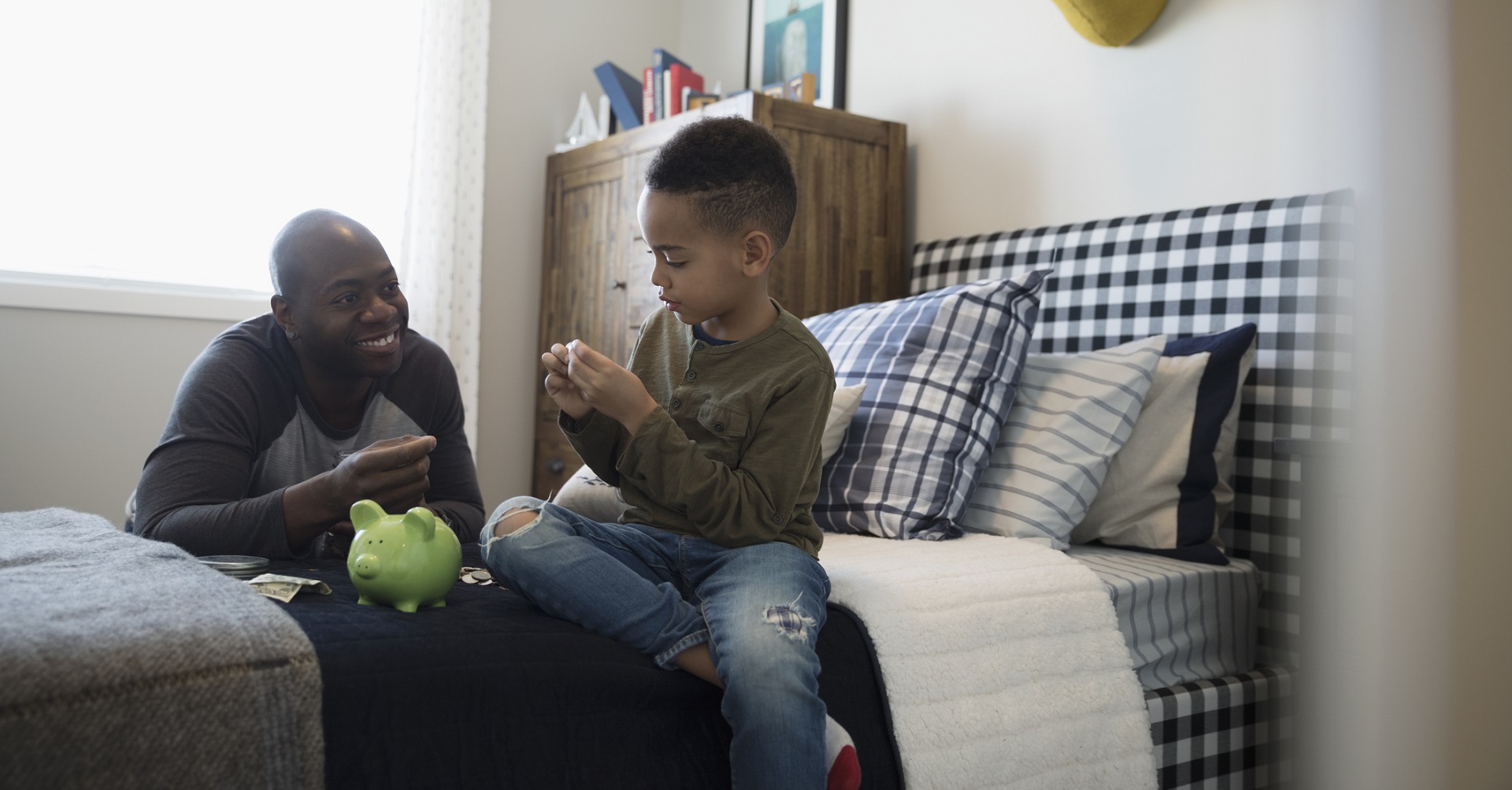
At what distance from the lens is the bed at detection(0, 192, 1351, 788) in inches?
33.0

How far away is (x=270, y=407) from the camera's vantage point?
1.45 m

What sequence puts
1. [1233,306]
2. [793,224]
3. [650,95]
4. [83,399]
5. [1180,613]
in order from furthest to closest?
[650,95] < [83,399] < [793,224] < [1233,306] < [1180,613]

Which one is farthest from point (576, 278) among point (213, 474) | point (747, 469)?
point (747, 469)

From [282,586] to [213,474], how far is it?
399mm

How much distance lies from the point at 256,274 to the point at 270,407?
1638 mm

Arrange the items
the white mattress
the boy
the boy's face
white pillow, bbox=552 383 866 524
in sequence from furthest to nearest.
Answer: white pillow, bbox=552 383 866 524, the white mattress, the boy's face, the boy

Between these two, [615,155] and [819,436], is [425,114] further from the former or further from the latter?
[819,436]

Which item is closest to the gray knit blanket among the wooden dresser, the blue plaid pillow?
the blue plaid pillow

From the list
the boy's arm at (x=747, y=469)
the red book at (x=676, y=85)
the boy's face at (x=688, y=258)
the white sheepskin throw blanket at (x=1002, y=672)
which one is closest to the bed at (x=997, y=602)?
the white sheepskin throw blanket at (x=1002, y=672)

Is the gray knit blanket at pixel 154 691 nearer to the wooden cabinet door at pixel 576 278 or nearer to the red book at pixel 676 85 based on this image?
the wooden cabinet door at pixel 576 278

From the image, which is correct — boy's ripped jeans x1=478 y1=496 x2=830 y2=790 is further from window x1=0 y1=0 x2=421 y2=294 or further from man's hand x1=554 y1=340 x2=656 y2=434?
window x1=0 y1=0 x2=421 y2=294

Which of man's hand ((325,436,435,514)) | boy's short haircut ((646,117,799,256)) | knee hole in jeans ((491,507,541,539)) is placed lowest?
knee hole in jeans ((491,507,541,539))

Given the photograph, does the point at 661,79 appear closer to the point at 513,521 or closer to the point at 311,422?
the point at 311,422

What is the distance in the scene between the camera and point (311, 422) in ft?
4.90
